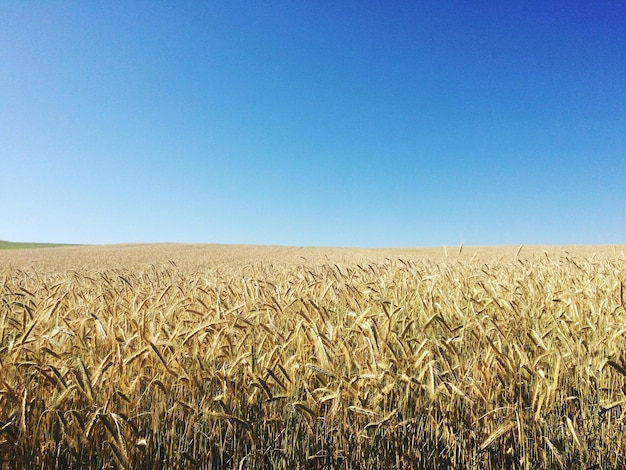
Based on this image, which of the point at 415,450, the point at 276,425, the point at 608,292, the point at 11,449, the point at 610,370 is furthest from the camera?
the point at 608,292

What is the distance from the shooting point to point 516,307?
3061 millimetres

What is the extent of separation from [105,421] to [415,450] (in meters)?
1.21

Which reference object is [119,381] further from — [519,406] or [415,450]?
[519,406]

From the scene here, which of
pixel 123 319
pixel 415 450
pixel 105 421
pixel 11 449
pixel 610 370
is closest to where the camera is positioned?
pixel 105 421

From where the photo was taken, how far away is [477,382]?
1.78 metres

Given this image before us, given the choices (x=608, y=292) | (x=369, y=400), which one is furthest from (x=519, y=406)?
(x=608, y=292)

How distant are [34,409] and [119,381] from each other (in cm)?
34

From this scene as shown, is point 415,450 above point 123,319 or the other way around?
the other way around

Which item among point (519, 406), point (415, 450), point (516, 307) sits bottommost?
point (415, 450)

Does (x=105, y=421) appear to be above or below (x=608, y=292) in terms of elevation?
below

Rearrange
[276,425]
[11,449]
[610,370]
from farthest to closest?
1. [610,370]
2. [276,425]
3. [11,449]

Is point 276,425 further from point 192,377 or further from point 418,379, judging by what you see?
point 418,379

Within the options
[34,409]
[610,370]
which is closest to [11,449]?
[34,409]

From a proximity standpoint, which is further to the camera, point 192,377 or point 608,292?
point 608,292
